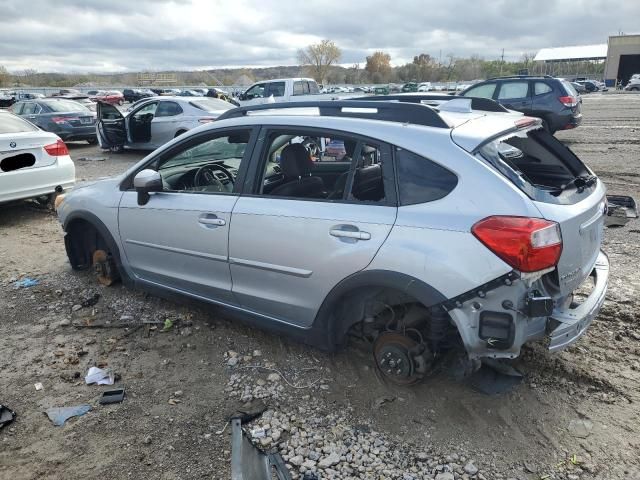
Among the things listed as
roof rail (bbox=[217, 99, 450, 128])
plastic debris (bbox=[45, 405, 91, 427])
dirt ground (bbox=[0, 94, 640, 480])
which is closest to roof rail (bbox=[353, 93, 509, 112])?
roof rail (bbox=[217, 99, 450, 128])

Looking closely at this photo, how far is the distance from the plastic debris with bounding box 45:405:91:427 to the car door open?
11350 mm

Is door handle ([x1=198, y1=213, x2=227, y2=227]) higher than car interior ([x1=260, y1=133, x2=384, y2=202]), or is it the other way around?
car interior ([x1=260, y1=133, x2=384, y2=202])

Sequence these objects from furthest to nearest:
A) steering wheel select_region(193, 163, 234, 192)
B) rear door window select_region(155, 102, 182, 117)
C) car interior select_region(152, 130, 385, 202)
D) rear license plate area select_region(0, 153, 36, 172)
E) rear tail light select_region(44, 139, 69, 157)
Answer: rear door window select_region(155, 102, 182, 117)
rear tail light select_region(44, 139, 69, 157)
rear license plate area select_region(0, 153, 36, 172)
steering wheel select_region(193, 163, 234, 192)
car interior select_region(152, 130, 385, 202)

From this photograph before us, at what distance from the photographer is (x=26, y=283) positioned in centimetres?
495

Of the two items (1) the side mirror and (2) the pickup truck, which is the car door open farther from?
(1) the side mirror

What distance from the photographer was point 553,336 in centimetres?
252

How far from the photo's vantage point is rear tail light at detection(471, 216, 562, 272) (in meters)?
2.35

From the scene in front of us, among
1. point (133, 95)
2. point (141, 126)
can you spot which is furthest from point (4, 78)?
point (141, 126)

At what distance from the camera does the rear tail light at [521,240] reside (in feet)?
7.70

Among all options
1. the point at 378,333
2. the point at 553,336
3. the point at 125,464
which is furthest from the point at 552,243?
the point at 125,464

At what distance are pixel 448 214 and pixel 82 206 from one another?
3.34 metres

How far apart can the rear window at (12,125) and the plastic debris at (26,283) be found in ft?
9.46

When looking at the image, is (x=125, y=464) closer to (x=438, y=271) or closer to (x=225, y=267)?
(x=225, y=267)

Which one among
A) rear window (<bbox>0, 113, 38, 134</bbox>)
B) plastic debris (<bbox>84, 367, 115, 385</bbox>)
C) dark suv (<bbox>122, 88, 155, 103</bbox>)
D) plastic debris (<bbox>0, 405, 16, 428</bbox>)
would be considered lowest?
plastic debris (<bbox>0, 405, 16, 428</bbox>)
